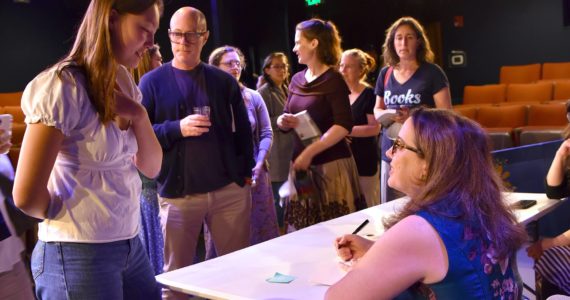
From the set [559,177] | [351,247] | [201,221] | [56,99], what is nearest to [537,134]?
[559,177]

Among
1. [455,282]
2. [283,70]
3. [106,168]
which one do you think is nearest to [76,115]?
[106,168]

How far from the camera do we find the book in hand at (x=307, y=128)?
129 inches

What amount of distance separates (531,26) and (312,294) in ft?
34.7

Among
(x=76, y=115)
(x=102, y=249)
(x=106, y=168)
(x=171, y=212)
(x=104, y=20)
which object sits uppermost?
(x=104, y=20)

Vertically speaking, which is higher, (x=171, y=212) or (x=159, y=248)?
(x=171, y=212)

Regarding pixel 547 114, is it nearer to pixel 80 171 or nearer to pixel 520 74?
pixel 520 74

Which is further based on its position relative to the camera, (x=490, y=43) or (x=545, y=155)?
(x=490, y=43)

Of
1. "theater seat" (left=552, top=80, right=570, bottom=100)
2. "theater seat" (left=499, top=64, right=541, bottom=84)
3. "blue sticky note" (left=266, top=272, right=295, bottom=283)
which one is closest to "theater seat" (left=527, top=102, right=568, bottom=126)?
"theater seat" (left=552, top=80, right=570, bottom=100)

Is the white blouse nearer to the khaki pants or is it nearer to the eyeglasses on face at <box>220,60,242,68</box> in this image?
the khaki pants

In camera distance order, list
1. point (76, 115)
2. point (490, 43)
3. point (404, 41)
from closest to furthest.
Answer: point (76, 115)
point (404, 41)
point (490, 43)

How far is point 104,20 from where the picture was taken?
4.96 feet

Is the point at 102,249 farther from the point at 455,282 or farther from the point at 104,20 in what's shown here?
the point at 455,282

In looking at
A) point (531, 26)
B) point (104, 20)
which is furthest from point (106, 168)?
point (531, 26)

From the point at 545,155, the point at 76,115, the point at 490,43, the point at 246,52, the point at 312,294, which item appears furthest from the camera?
the point at 490,43
